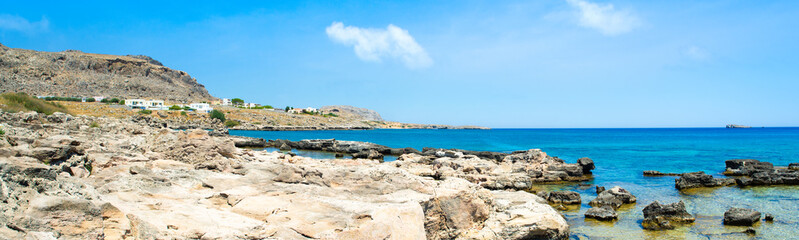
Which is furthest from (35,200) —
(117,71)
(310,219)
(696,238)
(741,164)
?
(117,71)

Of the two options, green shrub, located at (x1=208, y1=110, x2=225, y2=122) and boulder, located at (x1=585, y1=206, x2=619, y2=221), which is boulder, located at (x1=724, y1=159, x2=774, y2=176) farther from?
green shrub, located at (x1=208, y1=110, x2=225, y2=122)

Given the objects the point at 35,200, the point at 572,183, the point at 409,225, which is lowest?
the point at 572,183

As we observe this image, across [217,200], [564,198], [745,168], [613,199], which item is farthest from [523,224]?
[745,168]

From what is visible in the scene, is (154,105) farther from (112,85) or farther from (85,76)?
(85,76)

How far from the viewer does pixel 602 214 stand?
15289mm

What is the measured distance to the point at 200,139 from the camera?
13.6 metres

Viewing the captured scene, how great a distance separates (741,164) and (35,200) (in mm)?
40459

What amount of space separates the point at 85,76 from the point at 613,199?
161 meters

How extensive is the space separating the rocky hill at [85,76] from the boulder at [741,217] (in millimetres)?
137257

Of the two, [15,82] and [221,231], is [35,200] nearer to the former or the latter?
[221,231]

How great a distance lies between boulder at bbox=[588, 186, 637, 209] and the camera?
17.4 metres

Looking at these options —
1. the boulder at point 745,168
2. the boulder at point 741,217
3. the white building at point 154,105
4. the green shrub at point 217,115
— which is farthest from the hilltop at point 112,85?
the boulder at point 741,217

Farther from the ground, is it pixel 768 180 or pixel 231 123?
pixel 231 123

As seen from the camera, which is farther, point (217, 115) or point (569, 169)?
point (217, 115)
